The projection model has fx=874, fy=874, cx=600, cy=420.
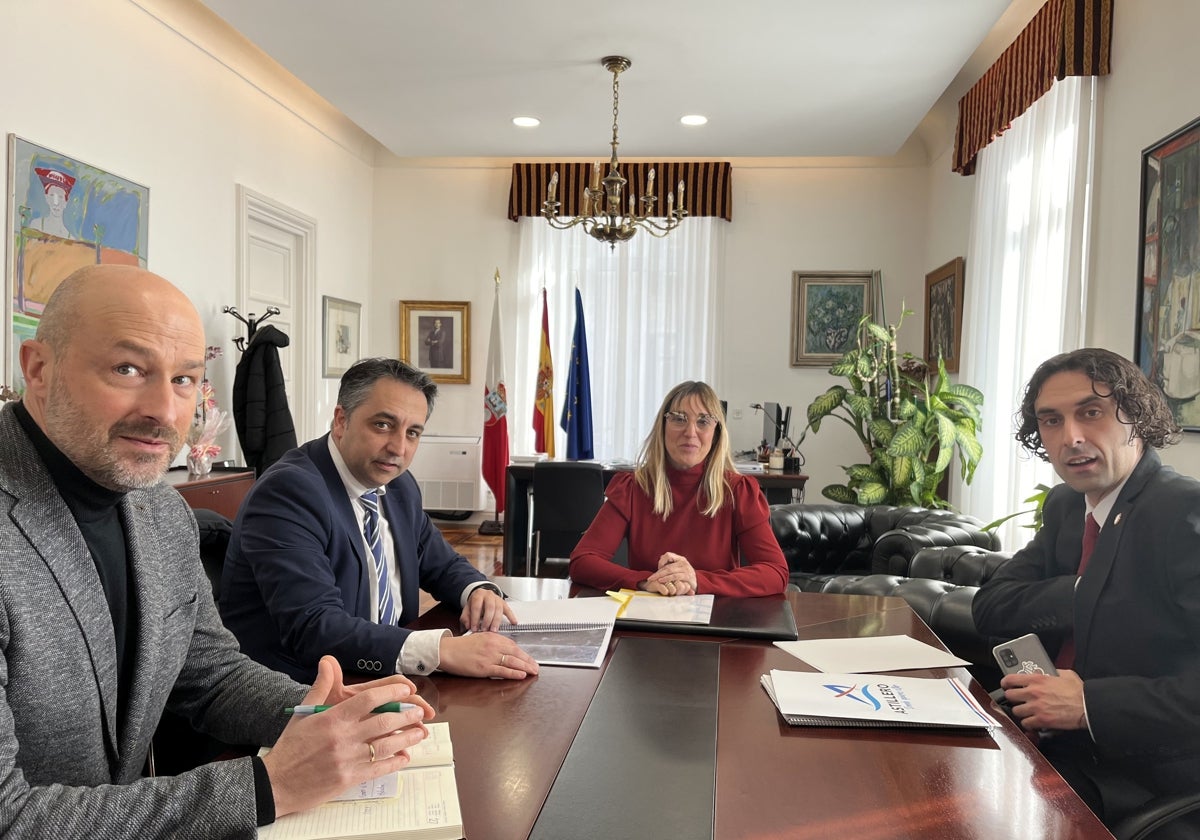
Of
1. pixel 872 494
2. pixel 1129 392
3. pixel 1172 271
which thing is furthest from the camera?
pixel 872 494

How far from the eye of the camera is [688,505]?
2.47 metres

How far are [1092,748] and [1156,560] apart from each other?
0.35 meters

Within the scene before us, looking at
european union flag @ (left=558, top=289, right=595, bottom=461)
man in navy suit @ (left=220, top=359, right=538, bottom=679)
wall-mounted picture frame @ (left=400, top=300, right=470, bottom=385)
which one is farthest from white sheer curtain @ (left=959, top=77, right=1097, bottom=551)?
wall-mounted picture frame @ (left=400, top=300, right=470, bottom=385)

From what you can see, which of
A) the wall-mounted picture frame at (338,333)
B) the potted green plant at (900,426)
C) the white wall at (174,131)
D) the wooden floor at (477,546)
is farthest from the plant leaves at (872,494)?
the wall-mounted picture frame at (338,333)

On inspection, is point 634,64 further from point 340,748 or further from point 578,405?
point 340,748

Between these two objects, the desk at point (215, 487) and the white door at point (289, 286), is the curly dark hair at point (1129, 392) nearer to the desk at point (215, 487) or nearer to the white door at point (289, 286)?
the desk at point (215, 487)

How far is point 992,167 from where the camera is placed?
5.08 m

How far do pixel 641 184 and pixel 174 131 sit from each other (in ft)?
11.5

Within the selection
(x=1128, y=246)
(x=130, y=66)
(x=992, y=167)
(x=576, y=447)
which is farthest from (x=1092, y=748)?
(x=576, y=447)

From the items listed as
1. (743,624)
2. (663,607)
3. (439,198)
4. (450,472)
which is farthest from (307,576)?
(439,198)

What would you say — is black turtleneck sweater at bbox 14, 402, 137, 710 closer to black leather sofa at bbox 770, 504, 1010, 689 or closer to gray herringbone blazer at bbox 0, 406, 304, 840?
gray herringbone blazer at bbox 0, 406, 304, 840

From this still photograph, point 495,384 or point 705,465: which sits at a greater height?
point 495,384

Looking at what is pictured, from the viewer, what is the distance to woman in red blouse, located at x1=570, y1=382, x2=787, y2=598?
2416mm

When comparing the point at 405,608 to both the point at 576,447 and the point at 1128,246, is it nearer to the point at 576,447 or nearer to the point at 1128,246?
the point at 1128,246
